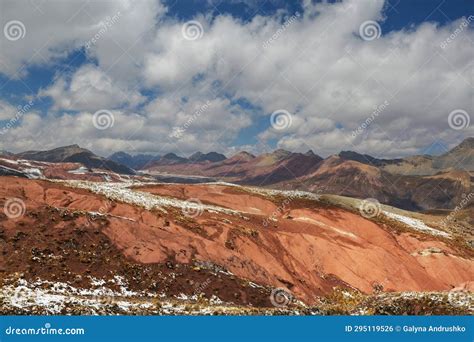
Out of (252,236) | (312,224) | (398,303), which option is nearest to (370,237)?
(312,224)

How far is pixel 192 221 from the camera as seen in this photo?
4912cm

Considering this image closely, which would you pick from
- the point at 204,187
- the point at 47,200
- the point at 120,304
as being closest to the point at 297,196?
the point at 204,187

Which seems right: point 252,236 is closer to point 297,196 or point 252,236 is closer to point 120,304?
point 120,304

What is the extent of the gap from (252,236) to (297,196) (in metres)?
45.3

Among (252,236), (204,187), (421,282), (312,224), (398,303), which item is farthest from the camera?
(204,187)

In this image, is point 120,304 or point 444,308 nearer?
point 120,304

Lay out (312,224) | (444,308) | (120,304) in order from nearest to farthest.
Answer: (120,304), (444,308), (312,224)

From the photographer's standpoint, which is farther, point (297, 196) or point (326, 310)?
point (297, 196)

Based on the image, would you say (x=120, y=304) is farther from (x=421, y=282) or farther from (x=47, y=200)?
(x=421, y=282)

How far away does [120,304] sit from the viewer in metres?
24.1

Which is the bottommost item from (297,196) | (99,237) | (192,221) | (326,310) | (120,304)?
(326,310)

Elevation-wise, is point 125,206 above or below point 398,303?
above

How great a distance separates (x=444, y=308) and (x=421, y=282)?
3004 cm

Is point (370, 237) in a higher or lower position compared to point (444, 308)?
higher
